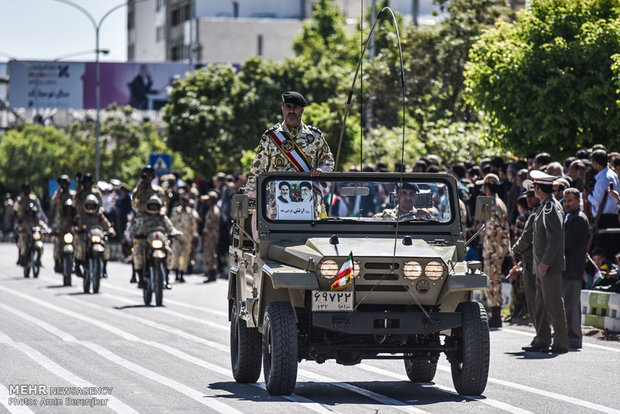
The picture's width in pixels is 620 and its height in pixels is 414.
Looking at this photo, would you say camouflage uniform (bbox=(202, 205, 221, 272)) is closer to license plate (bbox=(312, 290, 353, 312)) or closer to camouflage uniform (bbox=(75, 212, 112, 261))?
camouflage uniform (bbox=(75, 212, 112, 261))

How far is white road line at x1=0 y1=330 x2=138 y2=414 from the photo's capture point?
10.3m

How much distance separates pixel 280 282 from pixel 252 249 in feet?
5.75

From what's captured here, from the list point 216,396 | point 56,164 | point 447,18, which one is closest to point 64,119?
point 56,164

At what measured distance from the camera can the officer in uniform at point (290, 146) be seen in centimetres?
1293

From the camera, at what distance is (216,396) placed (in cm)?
1112

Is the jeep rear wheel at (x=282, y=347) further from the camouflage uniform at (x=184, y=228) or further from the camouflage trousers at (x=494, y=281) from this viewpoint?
the camouflage uniform at (x=184, y=228)

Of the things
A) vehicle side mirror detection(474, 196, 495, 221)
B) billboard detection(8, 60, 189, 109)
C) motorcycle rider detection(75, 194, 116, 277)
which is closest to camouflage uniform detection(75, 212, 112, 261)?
Result: motorcycle rider detection(75, 194, 116, 277)

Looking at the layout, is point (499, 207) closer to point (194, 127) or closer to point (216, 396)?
point (216, 396)

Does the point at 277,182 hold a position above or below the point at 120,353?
above

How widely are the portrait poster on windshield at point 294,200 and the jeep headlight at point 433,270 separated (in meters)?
1.44

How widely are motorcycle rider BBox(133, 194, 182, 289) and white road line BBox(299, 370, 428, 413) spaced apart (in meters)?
9.39

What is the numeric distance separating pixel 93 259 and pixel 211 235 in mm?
5831

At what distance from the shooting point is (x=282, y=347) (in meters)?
10.8

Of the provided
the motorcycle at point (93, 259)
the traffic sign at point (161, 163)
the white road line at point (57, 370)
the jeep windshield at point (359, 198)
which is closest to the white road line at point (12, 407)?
the white road line at point (57, 370)
